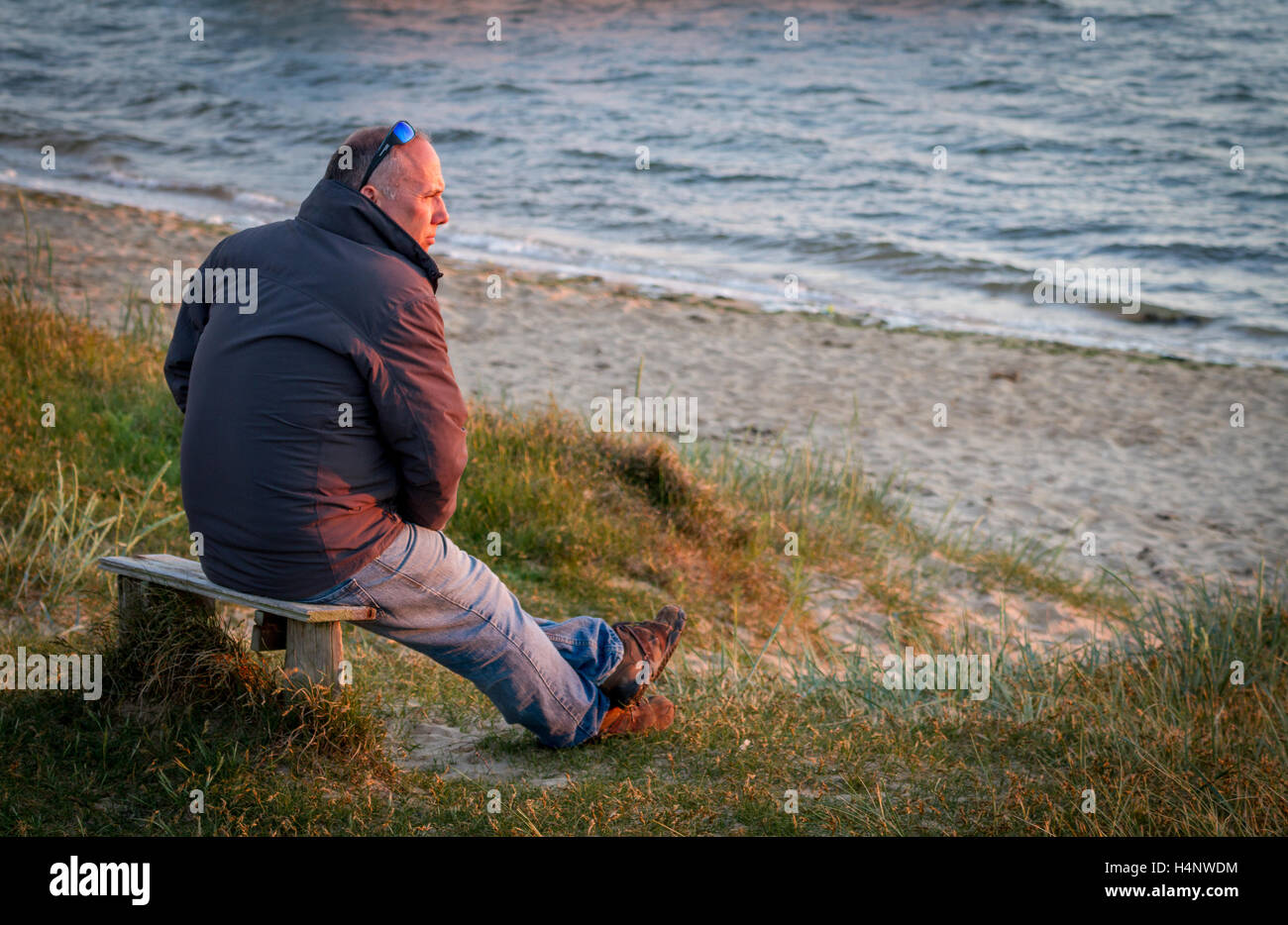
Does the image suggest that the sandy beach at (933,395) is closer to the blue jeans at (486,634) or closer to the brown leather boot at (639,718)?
the brown leather boot at (639,718)

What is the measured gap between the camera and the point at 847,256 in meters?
15.3

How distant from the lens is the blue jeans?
314 cm

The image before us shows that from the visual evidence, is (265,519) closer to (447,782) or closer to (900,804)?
(447,782)

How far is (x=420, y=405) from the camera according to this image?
9.55 feet

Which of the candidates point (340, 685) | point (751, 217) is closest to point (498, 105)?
point (751, 217)

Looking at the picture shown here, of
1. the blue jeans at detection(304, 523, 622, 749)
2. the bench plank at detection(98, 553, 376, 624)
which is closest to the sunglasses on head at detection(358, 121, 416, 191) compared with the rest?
the blue jeans at detection(304, 523, 622, 749)
